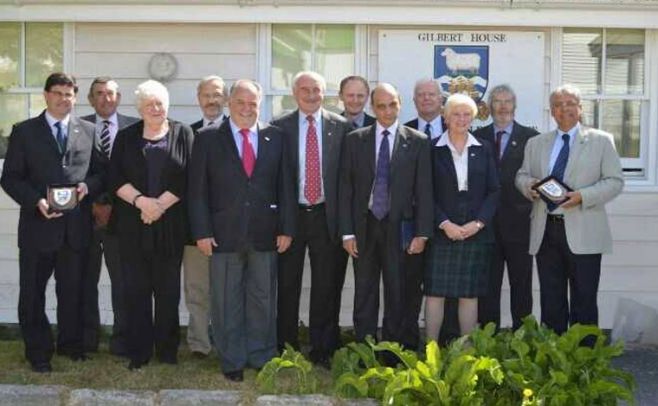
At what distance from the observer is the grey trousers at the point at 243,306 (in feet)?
21.8

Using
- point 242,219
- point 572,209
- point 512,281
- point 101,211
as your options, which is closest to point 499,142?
point 572,209

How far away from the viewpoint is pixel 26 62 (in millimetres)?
8453

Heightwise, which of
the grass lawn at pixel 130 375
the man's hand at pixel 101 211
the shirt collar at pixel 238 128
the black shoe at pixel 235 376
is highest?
the shirt collar at pixel 238 128

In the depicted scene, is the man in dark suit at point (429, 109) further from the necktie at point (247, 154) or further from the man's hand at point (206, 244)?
the man's hand at point (206, 244)

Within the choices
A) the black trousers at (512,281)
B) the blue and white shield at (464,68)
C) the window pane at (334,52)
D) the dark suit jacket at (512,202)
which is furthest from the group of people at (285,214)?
the window pane at (334,52)

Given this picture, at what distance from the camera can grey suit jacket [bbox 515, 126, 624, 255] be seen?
6.78 meters

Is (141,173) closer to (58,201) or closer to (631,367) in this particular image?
(58,201)

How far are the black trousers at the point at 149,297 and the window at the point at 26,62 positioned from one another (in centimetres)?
231

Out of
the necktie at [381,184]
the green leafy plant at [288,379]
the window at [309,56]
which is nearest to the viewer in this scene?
the green leafy plant at [288,379]

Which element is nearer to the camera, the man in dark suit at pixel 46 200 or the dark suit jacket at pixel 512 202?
the man in dark suit at pixel 46 200

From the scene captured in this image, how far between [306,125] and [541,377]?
7.25 feet

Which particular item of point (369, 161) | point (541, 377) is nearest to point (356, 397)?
point (541, 377)

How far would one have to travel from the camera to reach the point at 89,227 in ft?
22.4

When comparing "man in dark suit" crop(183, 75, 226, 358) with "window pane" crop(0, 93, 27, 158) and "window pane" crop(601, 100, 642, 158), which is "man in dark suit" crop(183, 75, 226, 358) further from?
"window pane" crop(601, 100, 642, 158)
